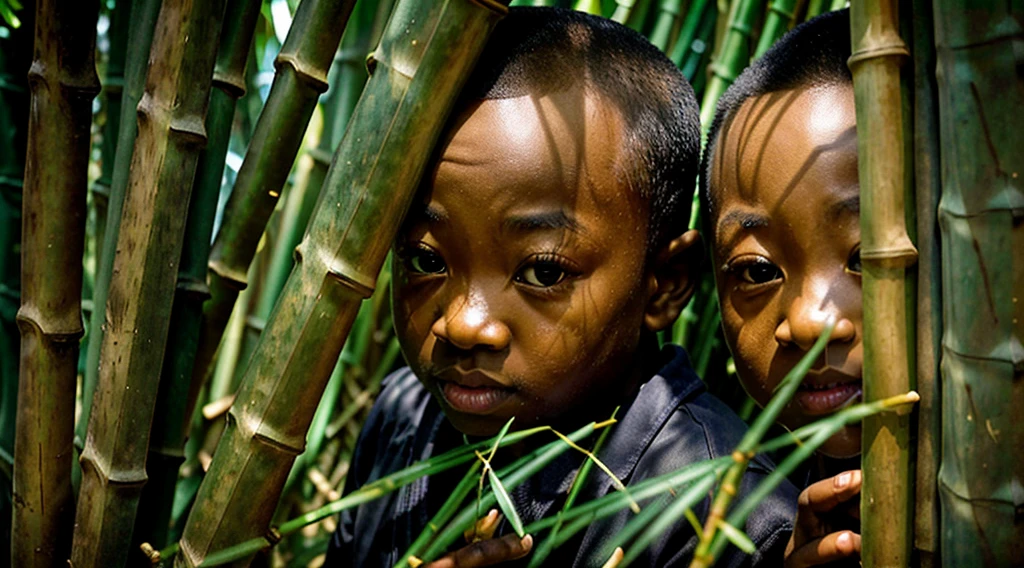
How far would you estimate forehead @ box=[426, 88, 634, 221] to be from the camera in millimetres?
821

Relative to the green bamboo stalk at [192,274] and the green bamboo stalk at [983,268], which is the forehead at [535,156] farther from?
the green bamboo stalk at [983,268]

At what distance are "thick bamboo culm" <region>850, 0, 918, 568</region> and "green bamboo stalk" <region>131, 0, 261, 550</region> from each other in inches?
19.4

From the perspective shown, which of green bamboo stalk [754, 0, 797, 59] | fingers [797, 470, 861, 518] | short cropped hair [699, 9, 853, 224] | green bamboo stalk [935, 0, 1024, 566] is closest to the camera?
green bamboo stalk [935, 0, 1024, 566]

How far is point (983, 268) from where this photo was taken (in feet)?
1.91

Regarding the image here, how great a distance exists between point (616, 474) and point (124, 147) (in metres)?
0.50

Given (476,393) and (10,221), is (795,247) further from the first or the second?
(10,221)

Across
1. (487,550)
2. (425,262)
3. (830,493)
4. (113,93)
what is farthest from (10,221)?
(830,493)

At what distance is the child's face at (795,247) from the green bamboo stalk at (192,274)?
16.4 inches

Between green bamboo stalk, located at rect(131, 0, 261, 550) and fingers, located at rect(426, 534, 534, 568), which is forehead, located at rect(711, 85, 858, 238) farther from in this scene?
A: green bamboo stalk, located at rect(131, 0, 261, 550)

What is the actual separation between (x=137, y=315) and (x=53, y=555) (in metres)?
0.24

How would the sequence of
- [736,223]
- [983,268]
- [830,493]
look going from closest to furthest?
[983,268] → [830,493] → [736,223]

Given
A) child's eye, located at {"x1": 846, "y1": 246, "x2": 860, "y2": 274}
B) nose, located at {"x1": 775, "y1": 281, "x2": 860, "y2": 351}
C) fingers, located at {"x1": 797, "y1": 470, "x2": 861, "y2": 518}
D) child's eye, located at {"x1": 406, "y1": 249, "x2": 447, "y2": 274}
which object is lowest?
fingers, located at {"x1": 797, "y1": 470, "x2": 861, "y2": 518}

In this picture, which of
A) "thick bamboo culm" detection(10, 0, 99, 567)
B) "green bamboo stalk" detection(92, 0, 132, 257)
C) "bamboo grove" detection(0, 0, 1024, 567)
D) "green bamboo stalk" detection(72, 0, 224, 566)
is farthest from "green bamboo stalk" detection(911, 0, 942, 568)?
"green bamboo stalk" detection(92, 0, 132, 257)

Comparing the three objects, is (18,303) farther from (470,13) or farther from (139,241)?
(470,13)
